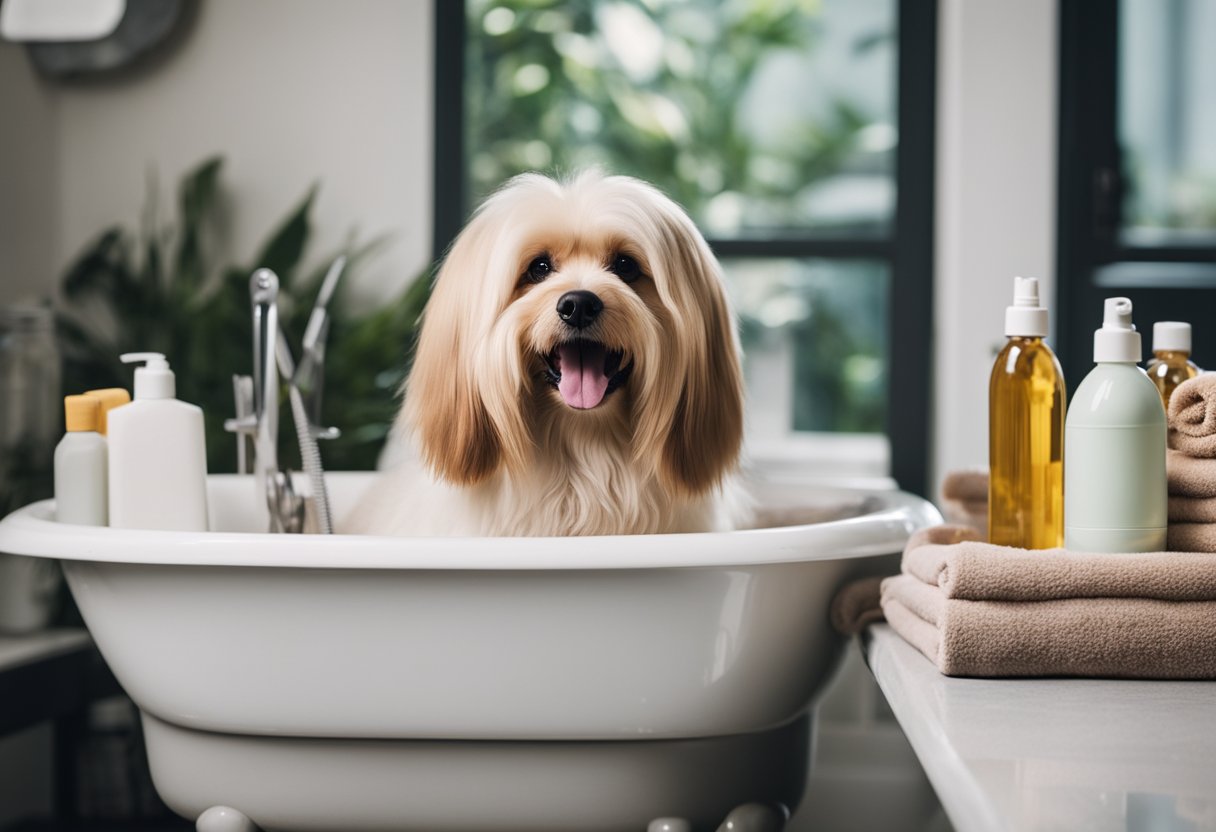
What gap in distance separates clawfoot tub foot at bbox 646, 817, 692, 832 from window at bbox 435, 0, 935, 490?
6.75 ft

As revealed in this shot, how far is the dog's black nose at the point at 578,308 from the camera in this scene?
57.8 inches

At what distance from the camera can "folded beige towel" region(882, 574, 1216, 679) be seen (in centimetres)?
108

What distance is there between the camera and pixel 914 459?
9.50ft

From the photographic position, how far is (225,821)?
5.17ft

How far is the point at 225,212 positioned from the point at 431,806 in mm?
1897

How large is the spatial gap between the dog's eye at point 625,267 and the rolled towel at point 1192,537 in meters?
0.72

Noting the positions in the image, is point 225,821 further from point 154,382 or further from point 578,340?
Result: point 578,340

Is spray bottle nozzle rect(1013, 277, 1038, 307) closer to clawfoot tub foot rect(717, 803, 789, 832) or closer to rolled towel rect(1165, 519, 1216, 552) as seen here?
rolled towel rect(1165, 519, 1216, 552)

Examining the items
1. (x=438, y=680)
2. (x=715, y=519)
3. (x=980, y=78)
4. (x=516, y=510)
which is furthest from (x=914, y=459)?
(x=438, y=680)

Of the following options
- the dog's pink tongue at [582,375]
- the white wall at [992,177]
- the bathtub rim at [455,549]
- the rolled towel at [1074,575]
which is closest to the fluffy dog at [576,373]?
the dog's pink tongue at [582,375]

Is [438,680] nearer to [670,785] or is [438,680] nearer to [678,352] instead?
[670,785]

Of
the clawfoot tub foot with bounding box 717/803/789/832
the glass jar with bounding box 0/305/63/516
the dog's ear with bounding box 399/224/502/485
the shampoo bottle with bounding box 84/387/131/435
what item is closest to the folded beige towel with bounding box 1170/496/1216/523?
the clawfoot tub foot with bounding box 717/803/789/832

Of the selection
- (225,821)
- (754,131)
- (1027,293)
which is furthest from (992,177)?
(225,821)

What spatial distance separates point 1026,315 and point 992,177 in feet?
5.39
